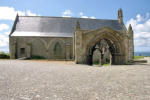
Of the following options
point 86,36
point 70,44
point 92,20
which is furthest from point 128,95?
point 92,20

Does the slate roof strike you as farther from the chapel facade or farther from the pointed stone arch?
the pointed stone arch

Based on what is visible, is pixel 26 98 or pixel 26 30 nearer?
pixel 26 98

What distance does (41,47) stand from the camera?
29.1 meters

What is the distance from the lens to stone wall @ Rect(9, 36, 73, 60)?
93.0 ft

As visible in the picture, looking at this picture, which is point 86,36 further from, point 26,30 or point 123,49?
point 26,30

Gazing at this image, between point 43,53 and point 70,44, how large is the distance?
6.81 m

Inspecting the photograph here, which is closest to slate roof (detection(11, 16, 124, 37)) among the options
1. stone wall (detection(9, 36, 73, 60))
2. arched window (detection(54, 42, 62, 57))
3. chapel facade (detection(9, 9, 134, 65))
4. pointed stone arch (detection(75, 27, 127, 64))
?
chapel facade (detection(9, 9, 134, 65))

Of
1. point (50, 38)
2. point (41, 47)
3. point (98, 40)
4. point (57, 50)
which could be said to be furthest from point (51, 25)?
point (98, 40)

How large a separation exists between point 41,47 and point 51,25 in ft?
22.8

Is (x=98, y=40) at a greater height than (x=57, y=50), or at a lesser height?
greater

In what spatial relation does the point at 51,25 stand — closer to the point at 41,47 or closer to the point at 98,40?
the point at 41,47

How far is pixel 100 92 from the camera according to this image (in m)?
4.66

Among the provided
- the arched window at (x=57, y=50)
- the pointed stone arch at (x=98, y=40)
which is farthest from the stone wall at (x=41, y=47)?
the pointed stone arch at (x=98, y=40)

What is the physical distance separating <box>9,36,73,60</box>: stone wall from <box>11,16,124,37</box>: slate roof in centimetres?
133
